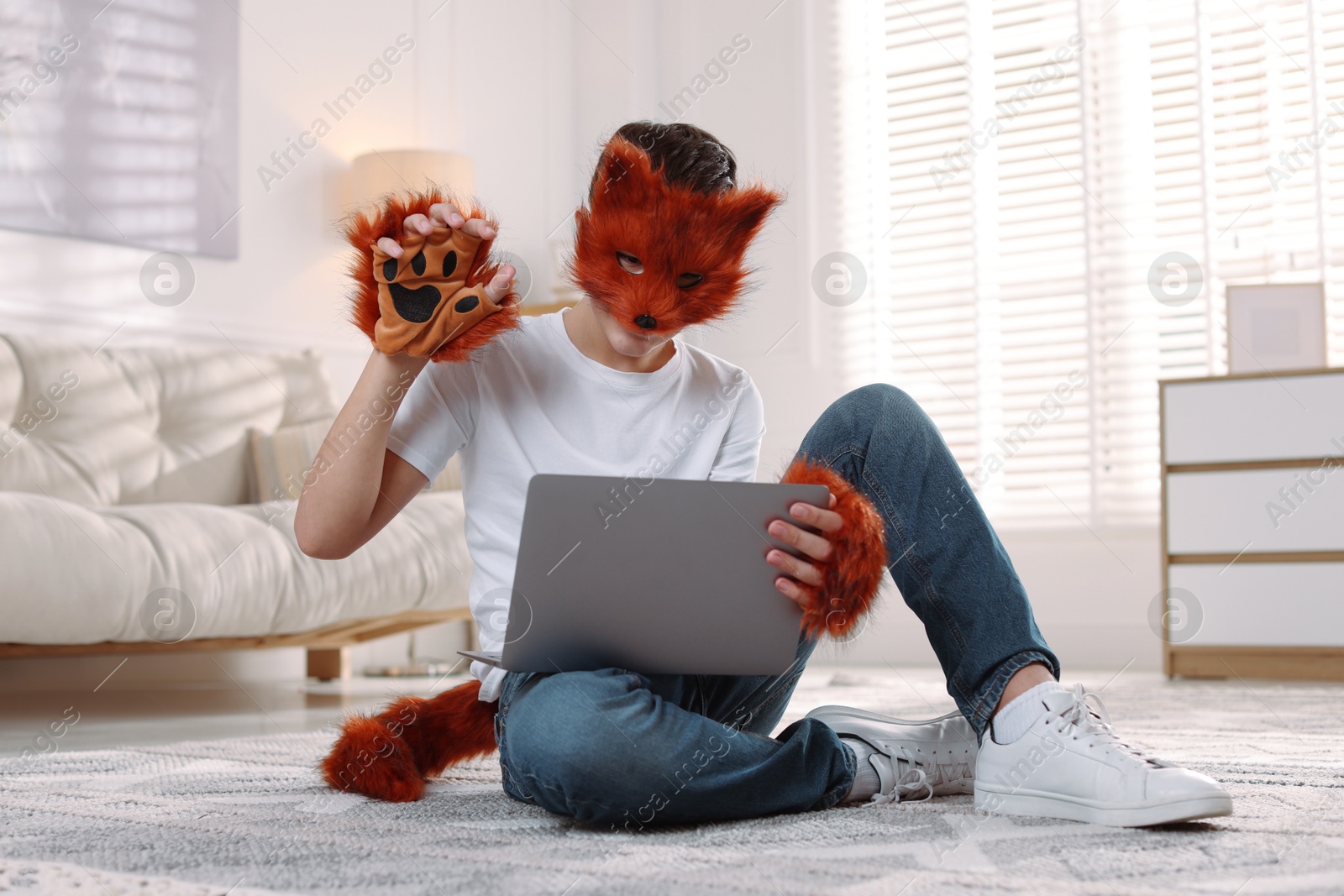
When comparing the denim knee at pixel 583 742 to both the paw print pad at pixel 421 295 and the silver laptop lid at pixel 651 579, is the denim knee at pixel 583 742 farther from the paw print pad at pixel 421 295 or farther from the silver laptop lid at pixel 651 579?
the paw print pad at pixel 421 295

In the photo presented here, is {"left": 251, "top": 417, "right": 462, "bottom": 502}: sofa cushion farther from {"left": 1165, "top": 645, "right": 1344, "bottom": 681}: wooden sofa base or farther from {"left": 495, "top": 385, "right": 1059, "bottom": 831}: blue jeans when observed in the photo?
{"left": 1165, "top": 645, "right": 1344, "bottom": 681}: wooden sofa base

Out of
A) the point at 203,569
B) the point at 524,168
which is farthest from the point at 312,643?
the point at 524,168

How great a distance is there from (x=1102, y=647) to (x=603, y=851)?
2946 mm

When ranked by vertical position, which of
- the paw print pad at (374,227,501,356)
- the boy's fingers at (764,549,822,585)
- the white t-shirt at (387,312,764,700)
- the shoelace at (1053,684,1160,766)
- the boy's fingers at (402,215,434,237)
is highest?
the boy's fingers at (402,215,434,237)

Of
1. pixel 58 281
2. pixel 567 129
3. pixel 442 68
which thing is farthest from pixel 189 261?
pixel 567 129

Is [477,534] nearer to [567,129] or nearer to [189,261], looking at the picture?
[189,261]

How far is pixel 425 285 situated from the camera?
101 cm

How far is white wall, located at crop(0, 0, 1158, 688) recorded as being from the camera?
299 centimetres

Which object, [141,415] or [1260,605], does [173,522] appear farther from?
[1260,605]

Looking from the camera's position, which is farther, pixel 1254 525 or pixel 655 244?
pixel 1254 525

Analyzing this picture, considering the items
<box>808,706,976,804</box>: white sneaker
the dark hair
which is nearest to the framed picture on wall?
<box>808,706,976,804</box>: white sneaker

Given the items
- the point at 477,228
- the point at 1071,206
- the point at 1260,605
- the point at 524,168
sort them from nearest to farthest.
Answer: the point at 477,228 < the point at 1260,605 < the point at 1071,206 < the point at 524,168

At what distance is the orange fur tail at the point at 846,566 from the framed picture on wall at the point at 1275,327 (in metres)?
2.60

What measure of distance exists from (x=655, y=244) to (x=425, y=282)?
21 cm
